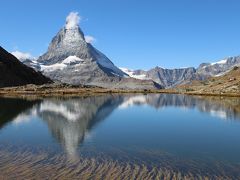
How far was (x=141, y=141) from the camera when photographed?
5072 cm

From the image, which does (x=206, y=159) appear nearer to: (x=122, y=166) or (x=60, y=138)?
(x=122, y=166)

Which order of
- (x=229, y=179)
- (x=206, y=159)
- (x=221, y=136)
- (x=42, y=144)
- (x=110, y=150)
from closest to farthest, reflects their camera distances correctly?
(x=229, y=179)
(x=206, y=159)
(x=110, y=150)
(x=42, y=144)
(x=221, y=136)

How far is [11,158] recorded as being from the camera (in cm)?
3709

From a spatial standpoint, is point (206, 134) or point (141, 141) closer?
point (141, 141)

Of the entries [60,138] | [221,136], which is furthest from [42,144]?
[221,136]

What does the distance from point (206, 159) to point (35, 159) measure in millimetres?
18748

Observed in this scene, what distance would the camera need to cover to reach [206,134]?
59.5m

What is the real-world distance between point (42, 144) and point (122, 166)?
1517cm

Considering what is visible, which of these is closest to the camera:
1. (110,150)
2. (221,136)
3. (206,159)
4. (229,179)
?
(229,179)

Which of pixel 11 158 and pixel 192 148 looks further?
pixel 192 148

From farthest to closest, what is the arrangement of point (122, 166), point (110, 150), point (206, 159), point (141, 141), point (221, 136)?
point (221, 136) < point (141, 141) < point (110, 150) < point (206, 159) < point (122, 166)

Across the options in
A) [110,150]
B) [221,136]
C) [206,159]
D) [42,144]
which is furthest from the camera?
[221,136]

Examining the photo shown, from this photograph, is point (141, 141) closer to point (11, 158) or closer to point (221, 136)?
point (221, 136)

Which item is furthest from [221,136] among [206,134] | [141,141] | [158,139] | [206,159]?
[206,159]
